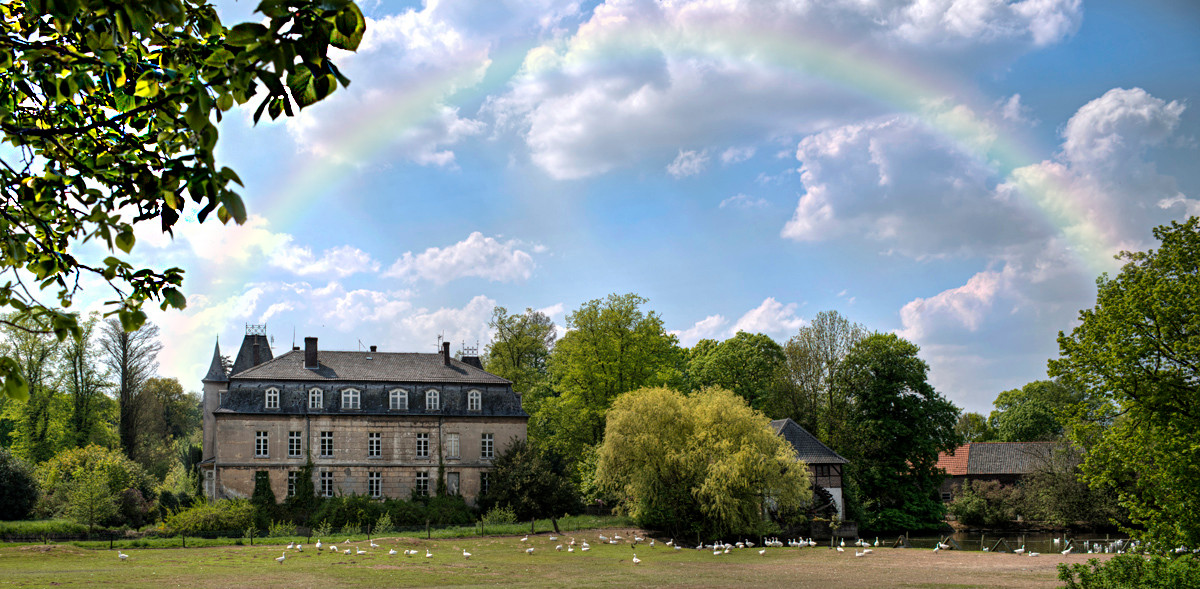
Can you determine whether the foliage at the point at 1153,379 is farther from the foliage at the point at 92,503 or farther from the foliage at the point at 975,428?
the foliage at the point at 975,428

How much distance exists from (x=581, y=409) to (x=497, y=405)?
521cm

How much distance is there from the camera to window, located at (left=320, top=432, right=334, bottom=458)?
1852 inches

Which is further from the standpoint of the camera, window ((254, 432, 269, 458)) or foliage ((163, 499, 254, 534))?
window ((254, 432, 269, 458))

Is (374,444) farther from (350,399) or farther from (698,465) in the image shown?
(698,465)

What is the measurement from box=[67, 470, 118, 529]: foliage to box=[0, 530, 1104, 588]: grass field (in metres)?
5.28

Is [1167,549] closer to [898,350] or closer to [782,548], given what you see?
[782,548]

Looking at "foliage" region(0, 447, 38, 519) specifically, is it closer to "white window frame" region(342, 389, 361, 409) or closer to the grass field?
the grass field

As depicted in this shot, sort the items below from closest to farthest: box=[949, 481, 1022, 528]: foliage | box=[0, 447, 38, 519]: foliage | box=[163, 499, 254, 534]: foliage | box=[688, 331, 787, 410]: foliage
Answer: box=[163, 499, 254, 534]: foliage < box=[0, 447, 38, 519]: foliage < box=[949, 481, 1022, 528]: foliage < box=[688, 331, 787, 410]: foliage

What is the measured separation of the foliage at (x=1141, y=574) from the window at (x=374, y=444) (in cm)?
3802

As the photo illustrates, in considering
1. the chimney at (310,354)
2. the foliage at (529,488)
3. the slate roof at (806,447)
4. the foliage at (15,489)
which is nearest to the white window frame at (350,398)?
the chimney at (310,354)

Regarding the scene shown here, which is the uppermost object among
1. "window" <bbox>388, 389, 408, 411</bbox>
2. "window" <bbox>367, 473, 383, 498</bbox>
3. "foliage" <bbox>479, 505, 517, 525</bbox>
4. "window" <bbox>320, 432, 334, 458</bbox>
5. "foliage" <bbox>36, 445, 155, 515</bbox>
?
"window" <bbox>388, 389, 408, 411</bbox>

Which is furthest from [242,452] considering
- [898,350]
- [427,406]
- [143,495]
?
[898,350]

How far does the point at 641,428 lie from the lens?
37906mm

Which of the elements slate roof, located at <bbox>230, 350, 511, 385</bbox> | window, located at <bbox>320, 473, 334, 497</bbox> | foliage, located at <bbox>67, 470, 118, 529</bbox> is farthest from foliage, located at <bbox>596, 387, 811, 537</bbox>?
foliage, located at <bbox>67, 470, 118, 529</bbox>
